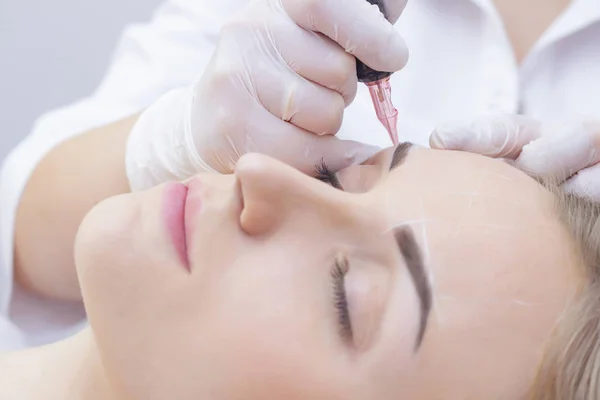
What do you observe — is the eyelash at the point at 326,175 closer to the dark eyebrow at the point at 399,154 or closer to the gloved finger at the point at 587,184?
the dark eyebrow at the point at 399,154

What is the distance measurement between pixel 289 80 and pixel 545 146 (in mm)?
390

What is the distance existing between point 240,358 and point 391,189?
263 mm

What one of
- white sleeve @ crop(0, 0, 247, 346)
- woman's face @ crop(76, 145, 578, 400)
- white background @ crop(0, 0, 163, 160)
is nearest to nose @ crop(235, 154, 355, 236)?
woman's face @ crop(76, 145, 578, 400)

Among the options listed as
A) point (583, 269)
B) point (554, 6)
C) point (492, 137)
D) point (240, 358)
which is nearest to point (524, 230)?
point (583, 269)

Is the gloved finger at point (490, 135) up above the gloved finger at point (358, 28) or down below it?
below

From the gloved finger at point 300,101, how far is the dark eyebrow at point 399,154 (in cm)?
12

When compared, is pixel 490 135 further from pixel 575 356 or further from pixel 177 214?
pixel 177 214

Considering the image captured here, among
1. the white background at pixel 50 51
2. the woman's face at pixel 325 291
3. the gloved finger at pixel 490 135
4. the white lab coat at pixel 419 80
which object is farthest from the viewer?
the white background at pixel 50 51

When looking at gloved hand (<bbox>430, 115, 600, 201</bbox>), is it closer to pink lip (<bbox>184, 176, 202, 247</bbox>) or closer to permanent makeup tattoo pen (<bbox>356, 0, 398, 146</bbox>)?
permanent makeup tattoo pen (<bbox>356, 0, 398, 146</bbox>)

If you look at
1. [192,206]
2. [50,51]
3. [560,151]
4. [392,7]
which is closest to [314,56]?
[392,7]

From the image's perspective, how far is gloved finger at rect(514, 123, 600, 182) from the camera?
0.85m

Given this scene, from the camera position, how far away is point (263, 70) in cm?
81

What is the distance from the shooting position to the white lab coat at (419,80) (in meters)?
1.11

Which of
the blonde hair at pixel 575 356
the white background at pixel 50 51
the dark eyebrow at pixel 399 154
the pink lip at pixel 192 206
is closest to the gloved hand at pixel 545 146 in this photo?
the dark eyebrow at pixel 399 154
